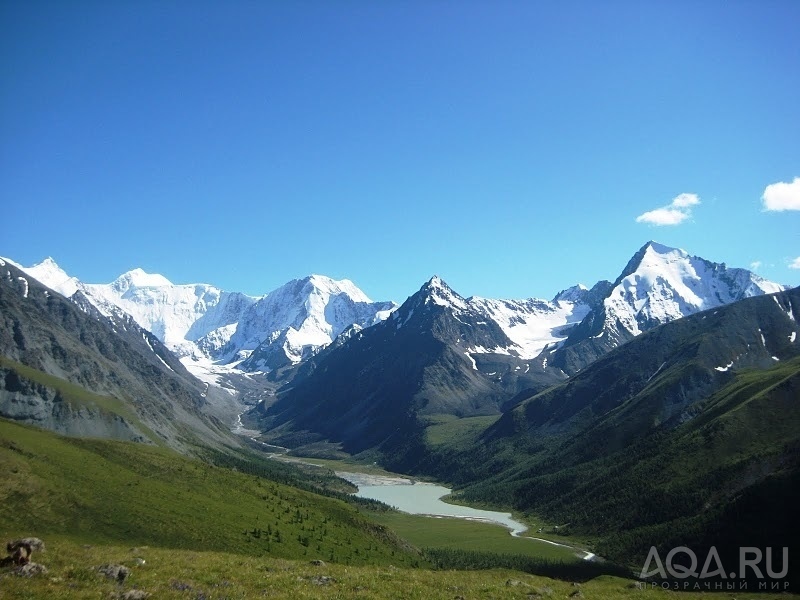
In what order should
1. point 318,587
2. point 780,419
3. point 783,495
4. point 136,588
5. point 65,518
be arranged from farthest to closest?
point 780,419 → point 783,495 → point 65,518 → point 318,587 → point 136,588

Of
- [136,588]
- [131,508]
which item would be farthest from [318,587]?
[131,508]

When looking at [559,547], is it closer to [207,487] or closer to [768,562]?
[768,562]

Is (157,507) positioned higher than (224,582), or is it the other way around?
(224,582)

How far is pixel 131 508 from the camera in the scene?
3327 inches

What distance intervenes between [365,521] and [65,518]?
75172 mm

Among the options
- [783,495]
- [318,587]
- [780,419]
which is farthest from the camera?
[780,419]

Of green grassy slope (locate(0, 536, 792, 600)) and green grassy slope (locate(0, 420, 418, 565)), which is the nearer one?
green grassy slope (locate(0, 536, 792, 600))

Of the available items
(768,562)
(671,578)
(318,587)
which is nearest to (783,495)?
(768,562)

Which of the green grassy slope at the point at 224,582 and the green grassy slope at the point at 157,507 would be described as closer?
the green grassy slope at the point at 224,582

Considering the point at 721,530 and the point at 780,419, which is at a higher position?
the point at 780,419

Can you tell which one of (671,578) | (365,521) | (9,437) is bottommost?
(671,578)

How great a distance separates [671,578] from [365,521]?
297 feet

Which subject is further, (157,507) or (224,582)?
(157,507)

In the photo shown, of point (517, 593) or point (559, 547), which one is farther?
point (559, 547)
